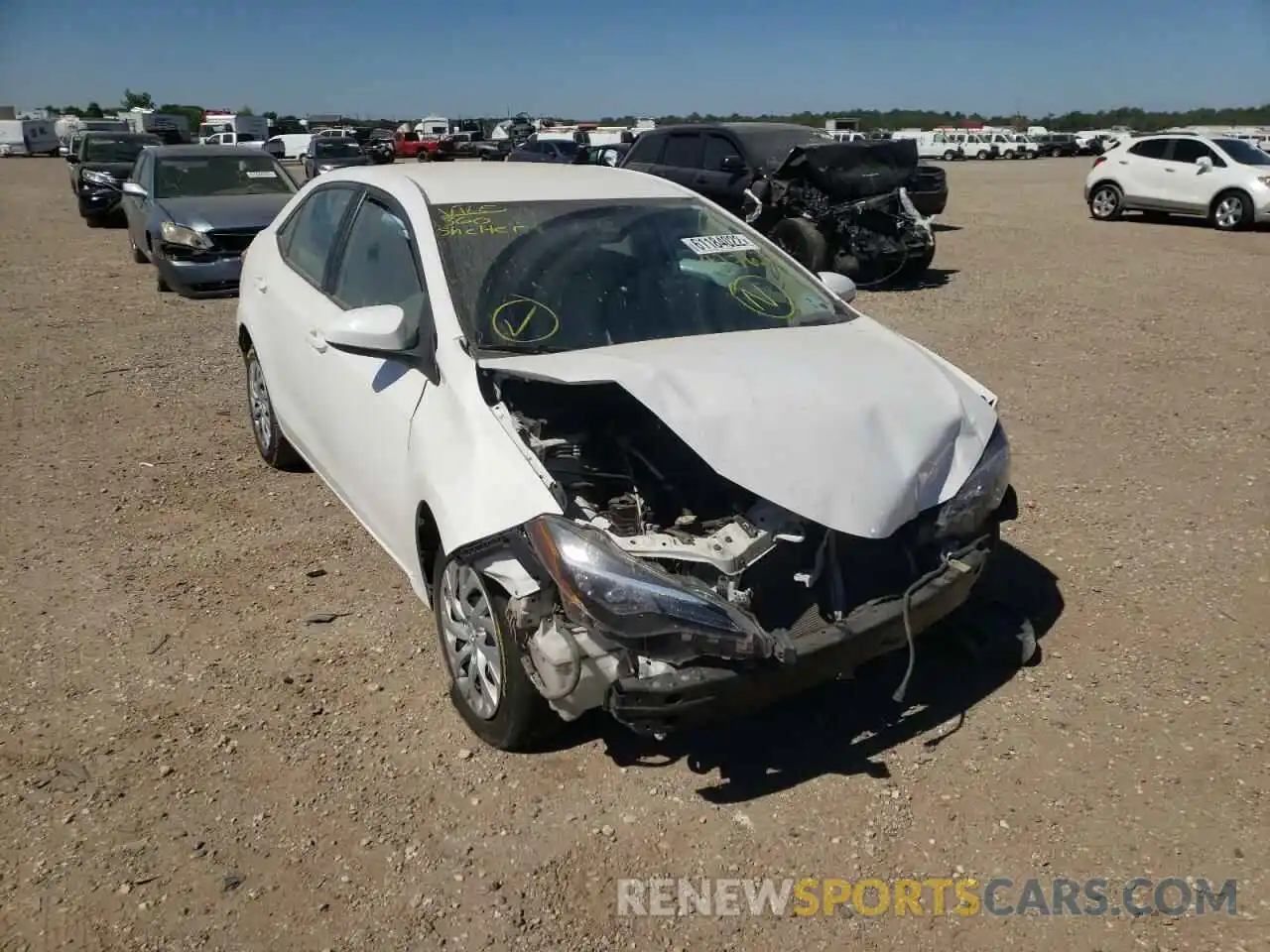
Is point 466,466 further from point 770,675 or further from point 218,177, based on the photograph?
point 218,177

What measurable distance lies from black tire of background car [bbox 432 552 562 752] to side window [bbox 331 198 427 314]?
3.69 feet

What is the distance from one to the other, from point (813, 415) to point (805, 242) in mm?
8310

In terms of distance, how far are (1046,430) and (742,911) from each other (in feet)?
14.9

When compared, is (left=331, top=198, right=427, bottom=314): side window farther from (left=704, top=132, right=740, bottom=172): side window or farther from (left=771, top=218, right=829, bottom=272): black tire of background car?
(left=704, top=132, right=740, bottom=172): side window

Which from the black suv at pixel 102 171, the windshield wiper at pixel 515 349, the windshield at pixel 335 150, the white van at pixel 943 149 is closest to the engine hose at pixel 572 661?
the windshield wiper at pixel 515 349

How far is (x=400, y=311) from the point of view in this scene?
3.54 meters

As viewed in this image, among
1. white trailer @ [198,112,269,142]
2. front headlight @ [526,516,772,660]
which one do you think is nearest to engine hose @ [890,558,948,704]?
front headlight @ [526,516,772,660]

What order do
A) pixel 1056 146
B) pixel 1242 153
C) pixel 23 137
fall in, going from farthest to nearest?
pixel 23 137, pixel 1056 146, pixel 1242 153

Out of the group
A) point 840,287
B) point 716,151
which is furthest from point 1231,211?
point 840,287

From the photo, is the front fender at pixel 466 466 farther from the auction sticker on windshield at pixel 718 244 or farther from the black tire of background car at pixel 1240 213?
the black tire of background car at pixel 1240 213

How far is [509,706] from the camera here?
121 inches

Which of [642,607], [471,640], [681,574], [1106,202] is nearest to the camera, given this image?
[642,607]

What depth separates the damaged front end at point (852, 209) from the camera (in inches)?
434

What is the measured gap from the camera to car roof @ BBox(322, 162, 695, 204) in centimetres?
409
